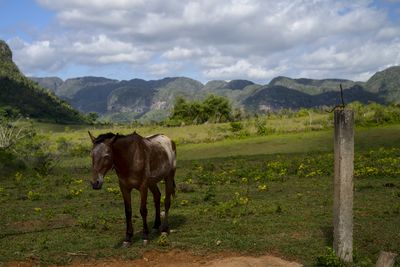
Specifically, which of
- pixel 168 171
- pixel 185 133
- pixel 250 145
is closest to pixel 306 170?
pixel 168 171

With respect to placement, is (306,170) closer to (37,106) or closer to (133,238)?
(133,238)

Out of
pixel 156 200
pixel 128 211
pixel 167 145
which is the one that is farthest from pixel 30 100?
pixel 128 211

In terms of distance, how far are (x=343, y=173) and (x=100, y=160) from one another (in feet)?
18.6

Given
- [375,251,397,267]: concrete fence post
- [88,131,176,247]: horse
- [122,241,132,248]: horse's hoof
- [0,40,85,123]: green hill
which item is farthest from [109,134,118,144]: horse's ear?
[0,40,85,123]: green hill

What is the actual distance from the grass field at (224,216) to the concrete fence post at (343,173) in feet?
2.59

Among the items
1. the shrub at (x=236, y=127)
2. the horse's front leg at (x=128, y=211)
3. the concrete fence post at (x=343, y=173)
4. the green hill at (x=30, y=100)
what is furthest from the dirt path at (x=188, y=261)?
the green hill at (x=30, y=100)

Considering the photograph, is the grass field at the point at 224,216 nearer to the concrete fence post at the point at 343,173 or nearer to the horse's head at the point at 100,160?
the concrete fence post at the point at 343,173

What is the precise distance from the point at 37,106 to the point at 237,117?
3401 inches

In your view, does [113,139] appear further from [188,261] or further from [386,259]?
[386,259]

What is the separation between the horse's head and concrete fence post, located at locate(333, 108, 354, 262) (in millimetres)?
5419

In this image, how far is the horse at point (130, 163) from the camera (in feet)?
35.9

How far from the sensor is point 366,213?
14867 millimetres

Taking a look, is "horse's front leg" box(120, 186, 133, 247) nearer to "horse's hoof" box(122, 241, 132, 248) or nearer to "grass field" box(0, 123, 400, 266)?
"horse's hoof" box(122, 241, 132, 248)

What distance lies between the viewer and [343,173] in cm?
947
